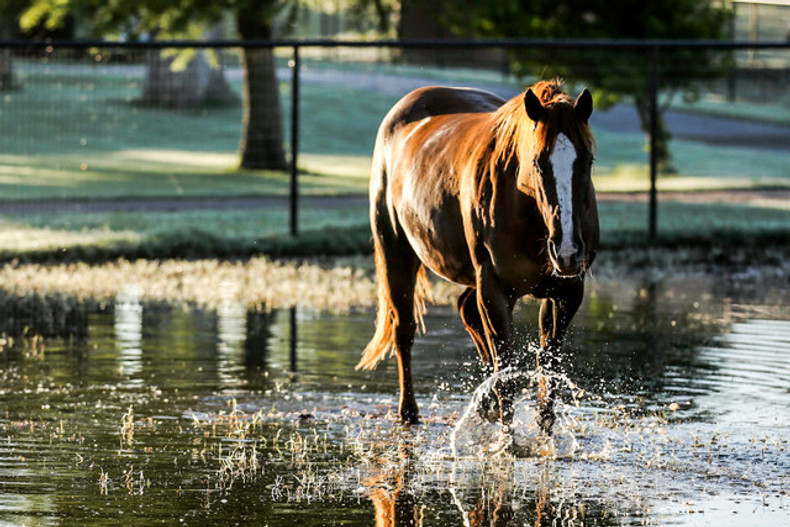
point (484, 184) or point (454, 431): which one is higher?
point (484, 184)

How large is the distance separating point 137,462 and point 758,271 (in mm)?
9255

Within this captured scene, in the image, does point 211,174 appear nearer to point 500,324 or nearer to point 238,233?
point 238,233

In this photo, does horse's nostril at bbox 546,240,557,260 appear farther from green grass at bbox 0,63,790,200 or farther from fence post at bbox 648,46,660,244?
green grass at bbox 0,63,790,200

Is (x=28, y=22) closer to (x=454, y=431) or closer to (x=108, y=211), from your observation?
(x=108, y=211)

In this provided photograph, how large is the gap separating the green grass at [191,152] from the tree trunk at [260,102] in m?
0.49

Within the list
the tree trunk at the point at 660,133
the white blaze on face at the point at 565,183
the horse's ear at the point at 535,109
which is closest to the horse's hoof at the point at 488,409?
the white blaze on face at the point at 565,183

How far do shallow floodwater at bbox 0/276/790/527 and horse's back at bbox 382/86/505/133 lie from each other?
5.34 feet

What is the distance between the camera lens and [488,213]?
25.6 feet

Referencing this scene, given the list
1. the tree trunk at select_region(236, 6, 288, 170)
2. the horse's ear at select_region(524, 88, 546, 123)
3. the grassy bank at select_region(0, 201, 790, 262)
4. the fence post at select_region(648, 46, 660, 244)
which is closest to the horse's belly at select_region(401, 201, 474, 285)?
the horse's ear at select_region(524, 88, 546, 123)

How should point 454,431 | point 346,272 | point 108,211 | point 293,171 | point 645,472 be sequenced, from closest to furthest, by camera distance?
point 645,472, point 454,431, point 346,272, point 293,171, point 108,211

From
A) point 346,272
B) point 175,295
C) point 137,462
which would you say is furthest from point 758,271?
point 137,462

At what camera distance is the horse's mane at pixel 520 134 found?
7.29m

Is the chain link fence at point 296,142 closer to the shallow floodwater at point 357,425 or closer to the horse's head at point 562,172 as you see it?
the shallow floodwater at point 357,425

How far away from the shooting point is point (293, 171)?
54.4ft
